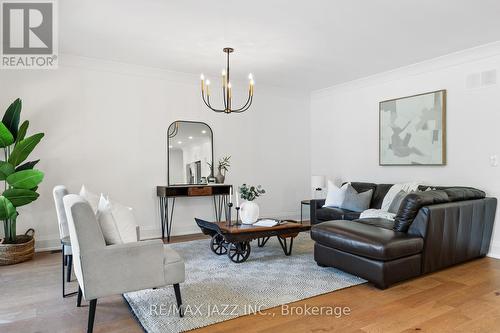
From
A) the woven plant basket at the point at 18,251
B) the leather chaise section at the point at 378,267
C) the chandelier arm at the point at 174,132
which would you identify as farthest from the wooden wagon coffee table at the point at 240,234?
the woven plant basket at the point at 18,251

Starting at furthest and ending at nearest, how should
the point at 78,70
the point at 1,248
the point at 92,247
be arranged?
the point at 78,70
the point at 1,248
the point at 92,247

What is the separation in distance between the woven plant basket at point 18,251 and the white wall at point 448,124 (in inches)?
195

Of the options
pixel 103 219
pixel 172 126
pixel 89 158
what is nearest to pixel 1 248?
pixel 89 158

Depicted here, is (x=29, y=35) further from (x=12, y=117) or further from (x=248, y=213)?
(x=248, y=213)

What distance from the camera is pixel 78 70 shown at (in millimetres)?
4773

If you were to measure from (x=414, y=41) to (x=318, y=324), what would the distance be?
11.6ft

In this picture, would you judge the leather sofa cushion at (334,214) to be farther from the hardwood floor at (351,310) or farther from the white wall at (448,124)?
the hardwood floor at (351,310)

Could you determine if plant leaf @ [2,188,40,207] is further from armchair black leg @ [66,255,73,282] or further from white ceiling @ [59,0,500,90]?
white ceiling @ [59,0,500,90]

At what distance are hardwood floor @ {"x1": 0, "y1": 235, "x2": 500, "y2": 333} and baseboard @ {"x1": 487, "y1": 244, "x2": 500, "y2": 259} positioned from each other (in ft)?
2.87

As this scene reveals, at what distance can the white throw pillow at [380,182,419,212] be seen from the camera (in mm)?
4624

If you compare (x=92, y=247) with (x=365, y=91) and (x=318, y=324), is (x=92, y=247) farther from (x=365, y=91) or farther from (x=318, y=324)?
(x=365, y=91)

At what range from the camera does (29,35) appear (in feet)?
12.8

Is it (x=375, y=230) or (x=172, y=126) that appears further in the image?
(x=172, y=126)

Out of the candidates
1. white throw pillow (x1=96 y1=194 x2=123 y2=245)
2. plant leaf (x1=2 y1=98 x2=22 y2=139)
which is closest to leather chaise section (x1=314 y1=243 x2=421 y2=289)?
white throw pillow (x1=96 y1=194 x2=123 y2=245)
